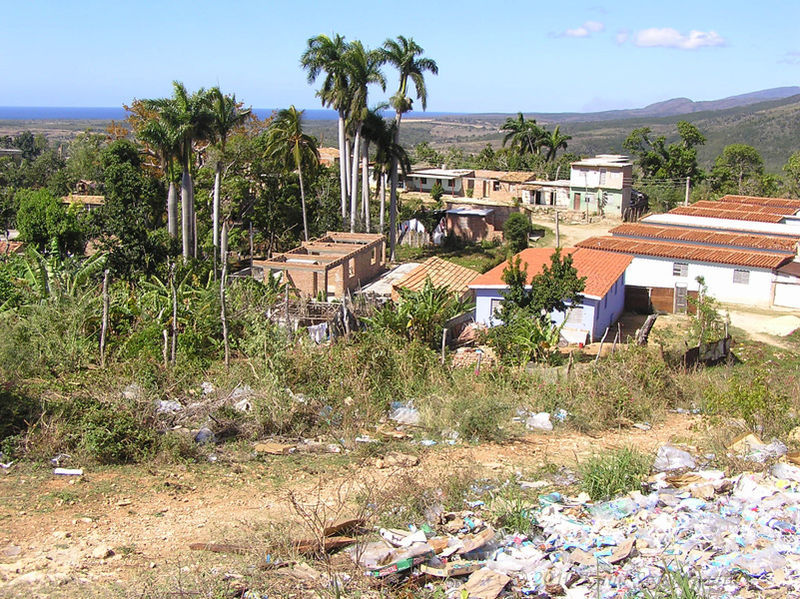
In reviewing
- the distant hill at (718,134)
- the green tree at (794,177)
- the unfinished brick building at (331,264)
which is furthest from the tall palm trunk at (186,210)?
the distant hill at (718,134)

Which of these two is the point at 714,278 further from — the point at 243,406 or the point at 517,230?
the point at 243,406

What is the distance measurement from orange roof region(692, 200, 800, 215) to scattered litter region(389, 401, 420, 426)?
105 ft

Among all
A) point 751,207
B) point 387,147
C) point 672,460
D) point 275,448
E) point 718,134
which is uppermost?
point 718,134

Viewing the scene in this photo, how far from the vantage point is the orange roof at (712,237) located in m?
28.5

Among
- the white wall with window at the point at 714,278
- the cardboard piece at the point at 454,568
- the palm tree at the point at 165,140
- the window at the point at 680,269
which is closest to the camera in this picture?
the cardboard piece at the point at 454,568

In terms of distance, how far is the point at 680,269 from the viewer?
27.6 metres

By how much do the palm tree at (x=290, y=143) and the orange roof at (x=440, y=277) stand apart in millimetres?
8884

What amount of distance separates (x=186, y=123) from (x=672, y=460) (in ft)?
71.3

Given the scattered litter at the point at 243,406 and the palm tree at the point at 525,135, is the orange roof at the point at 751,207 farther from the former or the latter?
the scattered litter at the point at 243,406

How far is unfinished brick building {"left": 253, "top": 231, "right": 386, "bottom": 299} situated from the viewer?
22766 millimetres

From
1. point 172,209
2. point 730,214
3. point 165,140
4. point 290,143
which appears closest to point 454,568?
point 165,140

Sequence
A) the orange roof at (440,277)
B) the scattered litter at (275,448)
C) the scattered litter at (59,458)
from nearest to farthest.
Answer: the scattered litter at (59,458), the scattered litter at (275,448), the orange roof at (440,277)

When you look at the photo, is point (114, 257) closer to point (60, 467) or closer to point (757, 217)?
point (60, 467)

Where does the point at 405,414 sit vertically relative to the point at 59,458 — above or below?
below
